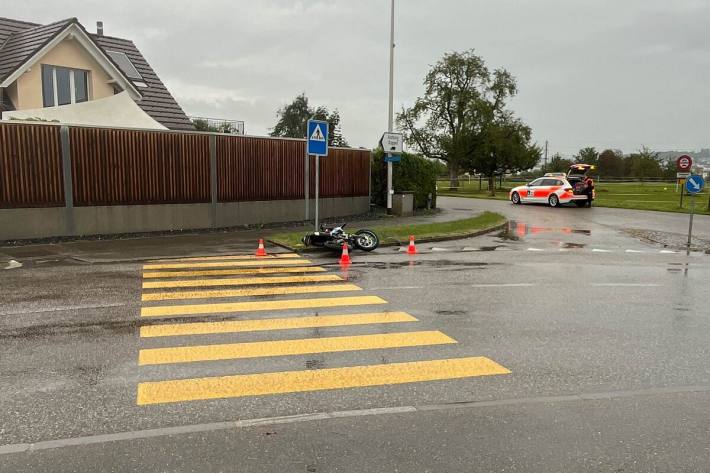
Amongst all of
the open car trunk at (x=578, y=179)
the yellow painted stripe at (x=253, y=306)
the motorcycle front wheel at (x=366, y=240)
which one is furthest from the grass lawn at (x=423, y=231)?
the open car trunk at (x=578, y=179)

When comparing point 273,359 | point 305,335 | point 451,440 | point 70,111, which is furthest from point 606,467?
point 70,111

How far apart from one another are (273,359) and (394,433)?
1.91 meters

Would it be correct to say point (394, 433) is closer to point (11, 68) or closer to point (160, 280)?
point (160, 280)

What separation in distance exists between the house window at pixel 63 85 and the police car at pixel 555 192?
23.7 meters

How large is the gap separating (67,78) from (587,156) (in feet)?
295

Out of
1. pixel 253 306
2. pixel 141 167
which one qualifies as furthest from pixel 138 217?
pixel 253 306

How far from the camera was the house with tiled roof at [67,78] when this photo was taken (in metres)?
18.4

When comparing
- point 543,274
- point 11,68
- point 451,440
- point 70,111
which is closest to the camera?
point 451,440

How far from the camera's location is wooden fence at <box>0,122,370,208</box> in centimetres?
1388

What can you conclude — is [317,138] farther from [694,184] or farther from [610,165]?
[610,165]

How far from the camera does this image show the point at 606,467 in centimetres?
355

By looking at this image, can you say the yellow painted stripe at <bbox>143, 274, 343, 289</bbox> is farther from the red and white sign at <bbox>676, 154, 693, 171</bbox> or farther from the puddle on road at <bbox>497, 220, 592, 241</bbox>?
the red and white sign at <bbox>676, 154, 693, 171</bbox>

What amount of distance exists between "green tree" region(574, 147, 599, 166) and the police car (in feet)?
220

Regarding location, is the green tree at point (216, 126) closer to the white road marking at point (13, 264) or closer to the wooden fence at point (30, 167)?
the wooden fence at point (30, 167)
